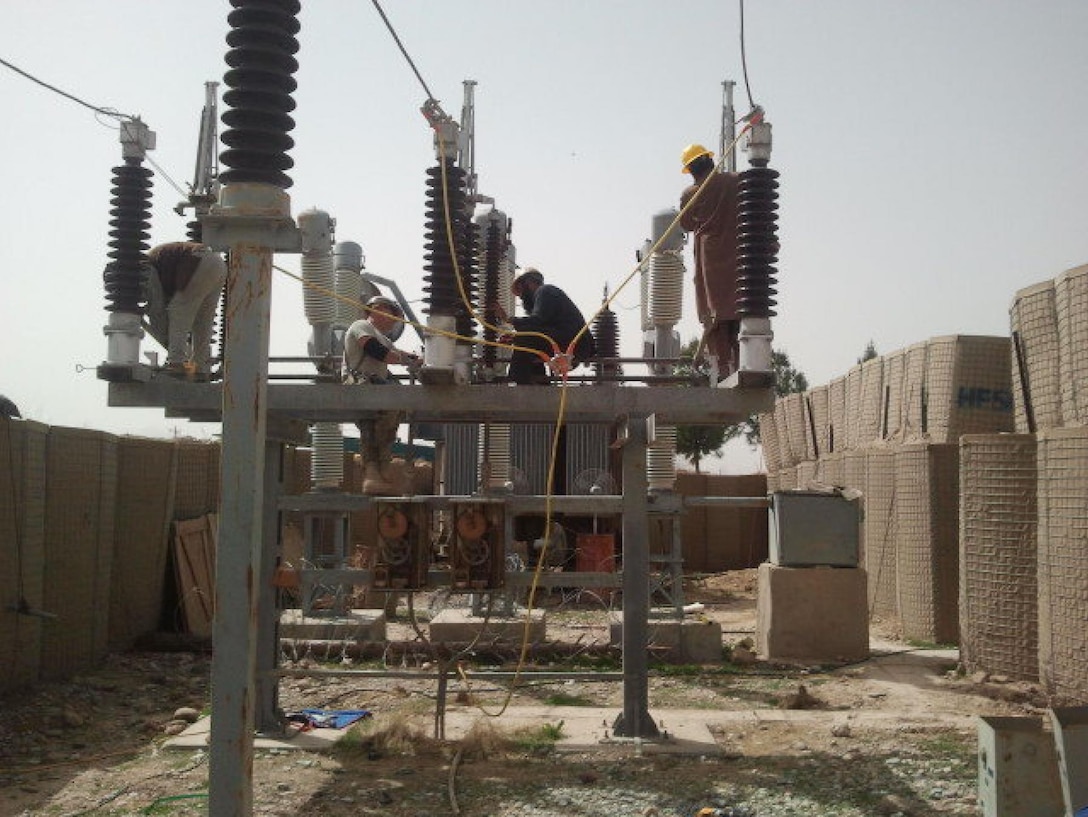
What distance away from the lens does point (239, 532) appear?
4801 millimetres

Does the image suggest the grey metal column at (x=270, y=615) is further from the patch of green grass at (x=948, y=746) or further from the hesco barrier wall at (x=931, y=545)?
the hesco barrier wall at (x=931, y=545)

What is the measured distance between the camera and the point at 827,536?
12.2 m

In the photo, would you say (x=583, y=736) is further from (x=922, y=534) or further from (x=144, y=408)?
(x=922, y=534)

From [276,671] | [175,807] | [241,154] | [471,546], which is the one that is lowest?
[175,807]

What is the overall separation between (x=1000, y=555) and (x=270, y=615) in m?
6.31

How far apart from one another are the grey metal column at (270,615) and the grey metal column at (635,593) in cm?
249

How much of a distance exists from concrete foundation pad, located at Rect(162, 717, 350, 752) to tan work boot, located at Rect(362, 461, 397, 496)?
178cm

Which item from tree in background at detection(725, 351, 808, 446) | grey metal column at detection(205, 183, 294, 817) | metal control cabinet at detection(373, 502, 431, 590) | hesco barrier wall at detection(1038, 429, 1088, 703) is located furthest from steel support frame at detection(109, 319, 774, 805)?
tree in background at detection(725, 351, 808, 446)

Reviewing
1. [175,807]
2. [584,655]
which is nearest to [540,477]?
[584,655]

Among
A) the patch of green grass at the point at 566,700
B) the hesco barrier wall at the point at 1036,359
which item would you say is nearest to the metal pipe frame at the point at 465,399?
the patch of green grass at the point at 566,700

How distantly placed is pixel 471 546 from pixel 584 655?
527cm

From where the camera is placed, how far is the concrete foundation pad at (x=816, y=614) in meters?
12.1

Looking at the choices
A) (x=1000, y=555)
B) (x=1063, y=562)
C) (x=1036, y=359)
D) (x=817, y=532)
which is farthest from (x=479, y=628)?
(x=1036, y=359)

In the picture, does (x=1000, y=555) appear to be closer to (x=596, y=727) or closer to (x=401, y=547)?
(x=596, y=727)
